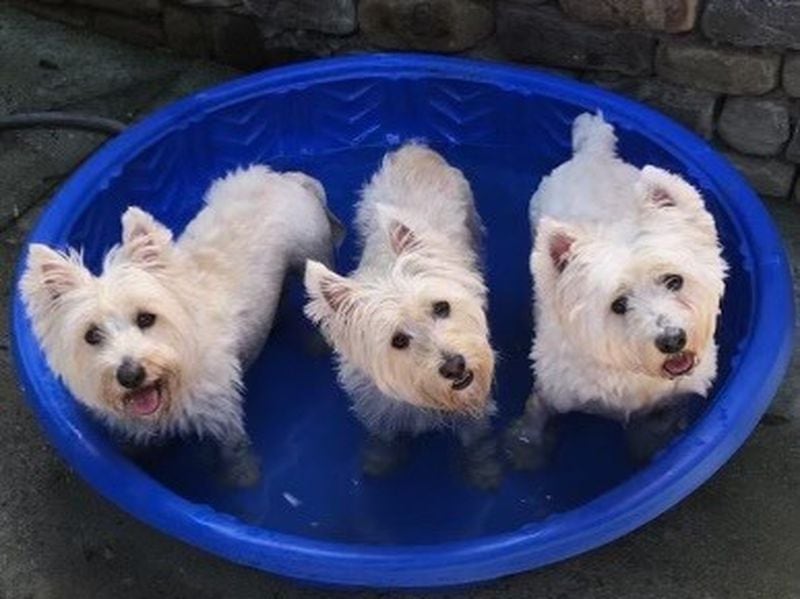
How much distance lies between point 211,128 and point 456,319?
2.19 m

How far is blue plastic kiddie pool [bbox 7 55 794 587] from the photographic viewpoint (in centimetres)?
336

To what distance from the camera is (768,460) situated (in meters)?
4.03

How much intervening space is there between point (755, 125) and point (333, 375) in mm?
2053

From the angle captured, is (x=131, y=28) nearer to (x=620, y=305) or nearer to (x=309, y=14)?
(x=309, y=14)

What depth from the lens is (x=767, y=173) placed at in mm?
4918

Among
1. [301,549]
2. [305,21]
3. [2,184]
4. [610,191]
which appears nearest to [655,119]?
[610,191]

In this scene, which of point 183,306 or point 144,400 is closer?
point 144,400

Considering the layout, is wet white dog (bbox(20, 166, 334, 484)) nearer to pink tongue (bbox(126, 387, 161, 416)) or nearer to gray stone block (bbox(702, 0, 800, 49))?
pink tongue (bbox(126, 387, 161, 416))

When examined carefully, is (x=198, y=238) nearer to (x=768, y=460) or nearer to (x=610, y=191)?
(x=610, y=191)

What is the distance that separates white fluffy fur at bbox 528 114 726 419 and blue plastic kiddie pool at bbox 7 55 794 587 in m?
0.30

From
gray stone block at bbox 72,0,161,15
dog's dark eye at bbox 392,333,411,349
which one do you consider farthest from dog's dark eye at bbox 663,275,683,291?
gray stone block at bbox 72,0,161,15

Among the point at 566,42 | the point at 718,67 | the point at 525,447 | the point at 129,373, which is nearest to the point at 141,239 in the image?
the point at 129,373

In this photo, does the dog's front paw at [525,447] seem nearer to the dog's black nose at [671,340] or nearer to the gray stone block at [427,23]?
the dog's black nose at [671,340]

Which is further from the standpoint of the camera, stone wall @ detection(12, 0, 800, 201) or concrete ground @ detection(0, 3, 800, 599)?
stone wall @ detection(12, 0, 800, 201)
